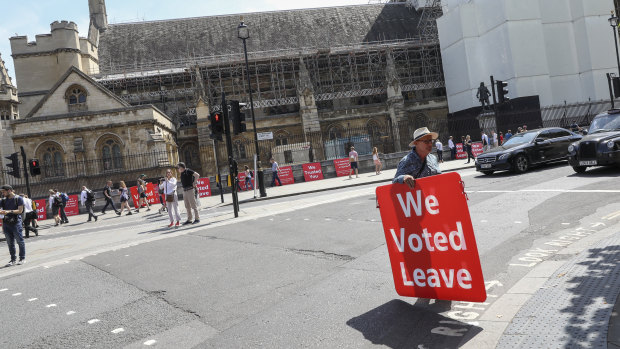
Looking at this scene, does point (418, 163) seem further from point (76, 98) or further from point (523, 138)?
point (76, 98)

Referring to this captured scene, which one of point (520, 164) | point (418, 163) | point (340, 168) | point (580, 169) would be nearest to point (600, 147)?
point (580, 169)

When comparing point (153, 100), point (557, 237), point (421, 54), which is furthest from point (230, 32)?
point (557, 237)

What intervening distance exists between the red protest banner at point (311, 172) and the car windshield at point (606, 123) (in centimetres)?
1461

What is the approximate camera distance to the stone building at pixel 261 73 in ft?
123

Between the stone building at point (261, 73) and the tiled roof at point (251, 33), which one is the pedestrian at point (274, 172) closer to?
the stone building at point (261, 73)

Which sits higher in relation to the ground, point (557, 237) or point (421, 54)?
point (421, 54)

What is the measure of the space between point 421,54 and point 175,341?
138 feet

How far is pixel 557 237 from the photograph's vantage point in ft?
19.4

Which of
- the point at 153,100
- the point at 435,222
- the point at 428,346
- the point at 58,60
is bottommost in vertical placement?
Result: the point at 428,346

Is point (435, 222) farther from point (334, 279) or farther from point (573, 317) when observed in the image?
point (334, 279)

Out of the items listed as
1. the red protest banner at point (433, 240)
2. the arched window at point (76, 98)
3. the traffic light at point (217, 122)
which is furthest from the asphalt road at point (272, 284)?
the arched window at point (76, 98)

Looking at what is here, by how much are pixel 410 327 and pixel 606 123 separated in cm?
1163

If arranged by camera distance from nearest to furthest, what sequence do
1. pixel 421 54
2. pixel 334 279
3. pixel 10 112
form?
1. pixel 334 279
2. pixel 10 112
3. pixel 421 54

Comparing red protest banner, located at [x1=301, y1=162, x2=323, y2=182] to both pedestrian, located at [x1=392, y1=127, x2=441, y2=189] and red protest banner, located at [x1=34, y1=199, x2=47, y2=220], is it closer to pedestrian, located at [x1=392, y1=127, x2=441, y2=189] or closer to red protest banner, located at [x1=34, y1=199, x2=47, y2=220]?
red protest banner, located at [x1=34, y1=199, x2=47, y2=220]
